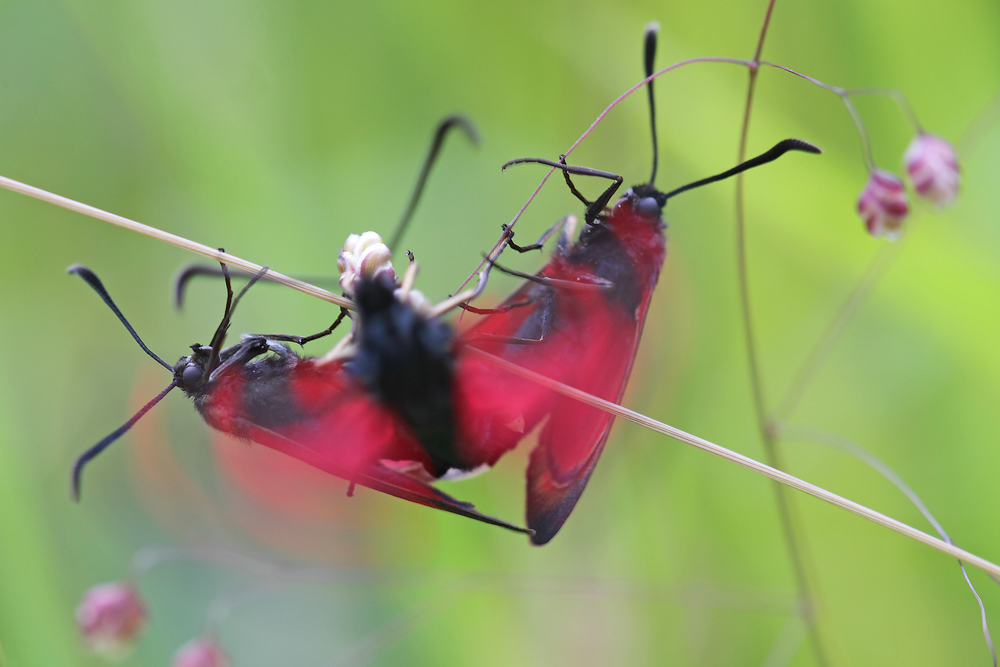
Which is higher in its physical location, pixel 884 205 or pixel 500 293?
pixel 884 205

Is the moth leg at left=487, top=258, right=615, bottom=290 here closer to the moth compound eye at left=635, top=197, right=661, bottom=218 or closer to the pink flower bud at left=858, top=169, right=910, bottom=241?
the moth compound eye at left=635, top=197, right=661, bottom=218

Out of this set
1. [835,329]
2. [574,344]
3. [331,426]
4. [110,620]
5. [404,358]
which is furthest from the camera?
[835,329]

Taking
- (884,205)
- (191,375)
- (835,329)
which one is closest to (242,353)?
(191,375)

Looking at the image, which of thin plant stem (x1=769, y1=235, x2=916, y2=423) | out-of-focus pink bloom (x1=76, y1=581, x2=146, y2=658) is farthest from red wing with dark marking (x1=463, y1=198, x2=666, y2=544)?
out-of-focus pink bloom (x1=76, y1=581, x2=146, y2=658)

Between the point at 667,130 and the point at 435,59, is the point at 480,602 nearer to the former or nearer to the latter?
the point at 667,130

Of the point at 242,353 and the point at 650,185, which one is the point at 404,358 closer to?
the point at 242,353

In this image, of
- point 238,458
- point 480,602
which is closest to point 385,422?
point 480,602
